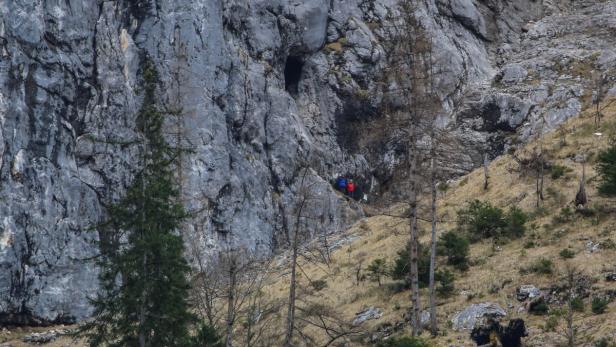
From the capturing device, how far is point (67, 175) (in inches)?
1865

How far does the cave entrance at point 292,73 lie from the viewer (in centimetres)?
6256

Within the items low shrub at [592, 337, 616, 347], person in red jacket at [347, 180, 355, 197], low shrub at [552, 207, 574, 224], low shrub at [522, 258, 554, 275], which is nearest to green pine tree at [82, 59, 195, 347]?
low shrub at [592, 337, 616, 347]

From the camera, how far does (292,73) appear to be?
6394cm

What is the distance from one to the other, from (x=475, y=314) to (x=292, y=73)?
4113cm

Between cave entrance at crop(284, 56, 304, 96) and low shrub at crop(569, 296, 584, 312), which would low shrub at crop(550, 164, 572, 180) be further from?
cave entrance at crop(284, 56, 304, 96)

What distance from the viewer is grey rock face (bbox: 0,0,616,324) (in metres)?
45.7

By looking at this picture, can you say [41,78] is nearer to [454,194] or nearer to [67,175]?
[67,175]

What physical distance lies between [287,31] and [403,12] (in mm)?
34671

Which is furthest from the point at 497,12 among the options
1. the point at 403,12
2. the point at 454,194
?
the point at 403,12

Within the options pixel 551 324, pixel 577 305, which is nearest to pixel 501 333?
pixel 551 324

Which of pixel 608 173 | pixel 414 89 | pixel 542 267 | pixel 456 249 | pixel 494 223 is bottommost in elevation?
pixel 542 267

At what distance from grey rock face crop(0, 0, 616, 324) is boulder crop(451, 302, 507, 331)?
35.1ft

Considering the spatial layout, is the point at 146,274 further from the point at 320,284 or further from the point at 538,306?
the point at 320,284

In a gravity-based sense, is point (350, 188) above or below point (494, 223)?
above
